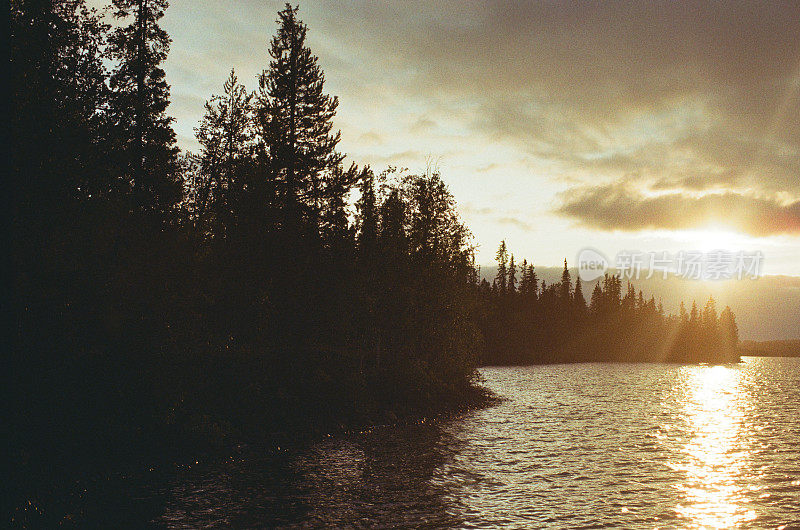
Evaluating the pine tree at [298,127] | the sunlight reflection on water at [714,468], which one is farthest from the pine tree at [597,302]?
the pine tree at [298,127]

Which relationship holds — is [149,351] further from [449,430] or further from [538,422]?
[538,422]

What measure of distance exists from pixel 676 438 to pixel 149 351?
29833mm

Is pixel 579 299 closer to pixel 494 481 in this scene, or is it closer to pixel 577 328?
pixel 577 328

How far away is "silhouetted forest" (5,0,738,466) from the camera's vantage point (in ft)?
60.2

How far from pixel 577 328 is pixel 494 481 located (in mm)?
140414

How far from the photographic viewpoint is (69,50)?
72.5ft

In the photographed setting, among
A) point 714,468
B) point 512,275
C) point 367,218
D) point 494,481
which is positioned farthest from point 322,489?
point 512,275

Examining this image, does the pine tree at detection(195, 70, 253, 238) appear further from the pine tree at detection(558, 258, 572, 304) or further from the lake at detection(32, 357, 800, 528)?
the pine tree at detection(558, 258, 572, 304)

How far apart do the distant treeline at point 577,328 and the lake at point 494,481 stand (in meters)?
77.4

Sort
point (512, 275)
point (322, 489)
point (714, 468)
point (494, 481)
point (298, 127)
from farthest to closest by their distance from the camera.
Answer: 1. point (512, 275)
2. point (298, 127)
3. point (714, 468)
4. point (494, 481)
5. point (322, 489)

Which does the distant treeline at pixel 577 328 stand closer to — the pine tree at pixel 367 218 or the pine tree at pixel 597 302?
the pine tree at pixel 597 302

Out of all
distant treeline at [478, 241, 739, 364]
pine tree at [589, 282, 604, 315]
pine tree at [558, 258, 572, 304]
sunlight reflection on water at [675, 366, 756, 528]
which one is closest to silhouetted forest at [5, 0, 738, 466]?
sunlight reflection on water at [675, 366, 756, 528]

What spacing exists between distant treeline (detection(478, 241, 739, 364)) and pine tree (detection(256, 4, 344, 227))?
7419 cm

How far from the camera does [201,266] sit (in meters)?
27.5
